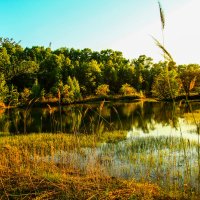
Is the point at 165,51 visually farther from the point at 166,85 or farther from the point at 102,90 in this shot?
the point at 102,90

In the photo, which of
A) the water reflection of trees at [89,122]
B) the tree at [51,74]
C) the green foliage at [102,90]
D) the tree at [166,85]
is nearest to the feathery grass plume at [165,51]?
the tree at [166,85]

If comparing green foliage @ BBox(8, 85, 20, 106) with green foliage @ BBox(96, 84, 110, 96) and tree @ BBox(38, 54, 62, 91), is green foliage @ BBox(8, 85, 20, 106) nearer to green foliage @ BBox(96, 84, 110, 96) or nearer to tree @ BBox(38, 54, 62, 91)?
green foliage @ BBox(96, 84, 110, 96)

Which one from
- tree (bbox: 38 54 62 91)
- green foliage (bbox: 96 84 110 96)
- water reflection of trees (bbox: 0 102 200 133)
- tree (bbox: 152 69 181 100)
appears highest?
tree (bbox: 38 54 62 91)

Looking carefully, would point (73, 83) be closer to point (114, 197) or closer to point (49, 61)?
point (49, 61)

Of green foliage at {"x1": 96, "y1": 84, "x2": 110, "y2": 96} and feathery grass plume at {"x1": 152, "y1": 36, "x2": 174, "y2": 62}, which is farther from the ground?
green foliage at {"x1": 96, "y1": 84, "x2": 110, "y2": 96}

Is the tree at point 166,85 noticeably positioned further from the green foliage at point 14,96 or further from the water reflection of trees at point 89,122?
the green foliage at point 14,96

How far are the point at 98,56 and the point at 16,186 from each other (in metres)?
121

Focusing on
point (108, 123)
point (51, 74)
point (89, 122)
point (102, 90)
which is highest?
point (51, 74)

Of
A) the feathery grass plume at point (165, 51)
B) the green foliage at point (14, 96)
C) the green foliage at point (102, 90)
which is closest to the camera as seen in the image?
the feathery grass plume at point (165, 51)

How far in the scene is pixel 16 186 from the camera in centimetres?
684

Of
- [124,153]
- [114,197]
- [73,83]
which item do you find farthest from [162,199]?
[73,83]

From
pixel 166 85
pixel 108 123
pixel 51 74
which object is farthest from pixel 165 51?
pixel 51 74

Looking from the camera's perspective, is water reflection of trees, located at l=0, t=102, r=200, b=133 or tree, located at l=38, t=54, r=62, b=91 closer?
water reflection of trees, located at l=0, t=102, r=200, b=133

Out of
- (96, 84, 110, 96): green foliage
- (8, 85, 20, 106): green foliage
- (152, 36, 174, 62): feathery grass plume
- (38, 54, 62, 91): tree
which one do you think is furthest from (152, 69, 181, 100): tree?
(38, 54, 62, 91): tree
